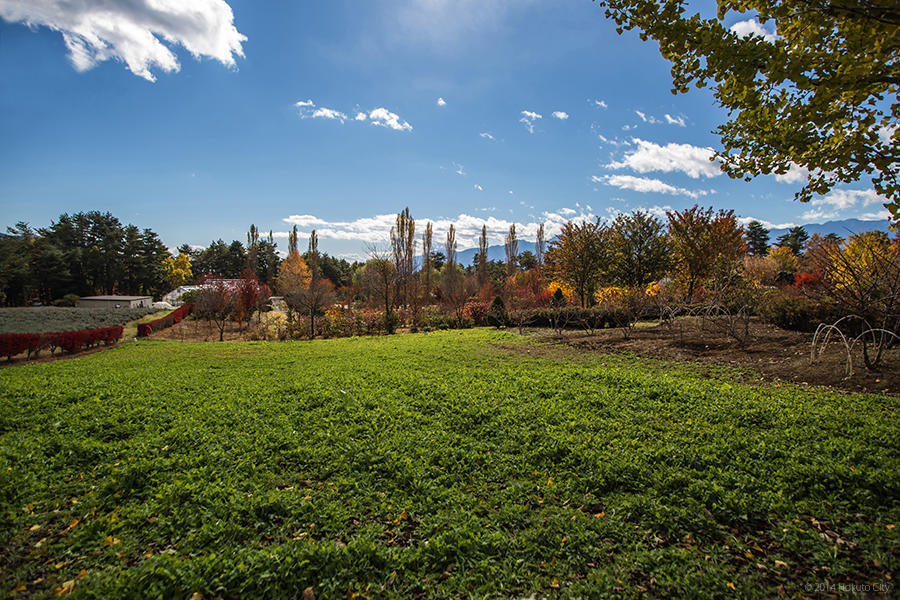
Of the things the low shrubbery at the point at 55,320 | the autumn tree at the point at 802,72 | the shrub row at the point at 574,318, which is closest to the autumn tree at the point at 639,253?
the shrub row at the point at 574,318

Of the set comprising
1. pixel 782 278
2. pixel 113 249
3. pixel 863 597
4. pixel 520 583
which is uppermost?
pixel 113 249

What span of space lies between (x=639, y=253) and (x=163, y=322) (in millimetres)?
28107

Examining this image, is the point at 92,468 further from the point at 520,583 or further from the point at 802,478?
the point at 802,478

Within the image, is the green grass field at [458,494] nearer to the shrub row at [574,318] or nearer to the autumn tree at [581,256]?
the shrub row at [574,318]

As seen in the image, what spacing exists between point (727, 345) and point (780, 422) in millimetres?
5364

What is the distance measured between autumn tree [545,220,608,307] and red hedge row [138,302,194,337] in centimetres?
2202

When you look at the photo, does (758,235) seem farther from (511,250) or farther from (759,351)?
(759,351)

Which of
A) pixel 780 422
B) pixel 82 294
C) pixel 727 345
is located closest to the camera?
pixel 780 422

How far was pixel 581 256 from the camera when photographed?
19.2 metres

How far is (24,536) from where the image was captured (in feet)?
9.37

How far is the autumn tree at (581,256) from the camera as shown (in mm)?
19062

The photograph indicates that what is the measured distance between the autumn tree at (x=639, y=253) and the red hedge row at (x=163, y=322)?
2454cm

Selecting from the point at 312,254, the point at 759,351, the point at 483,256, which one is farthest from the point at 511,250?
the point at 759,351

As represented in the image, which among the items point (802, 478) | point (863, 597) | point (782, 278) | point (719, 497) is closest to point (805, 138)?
point (802, 478)
